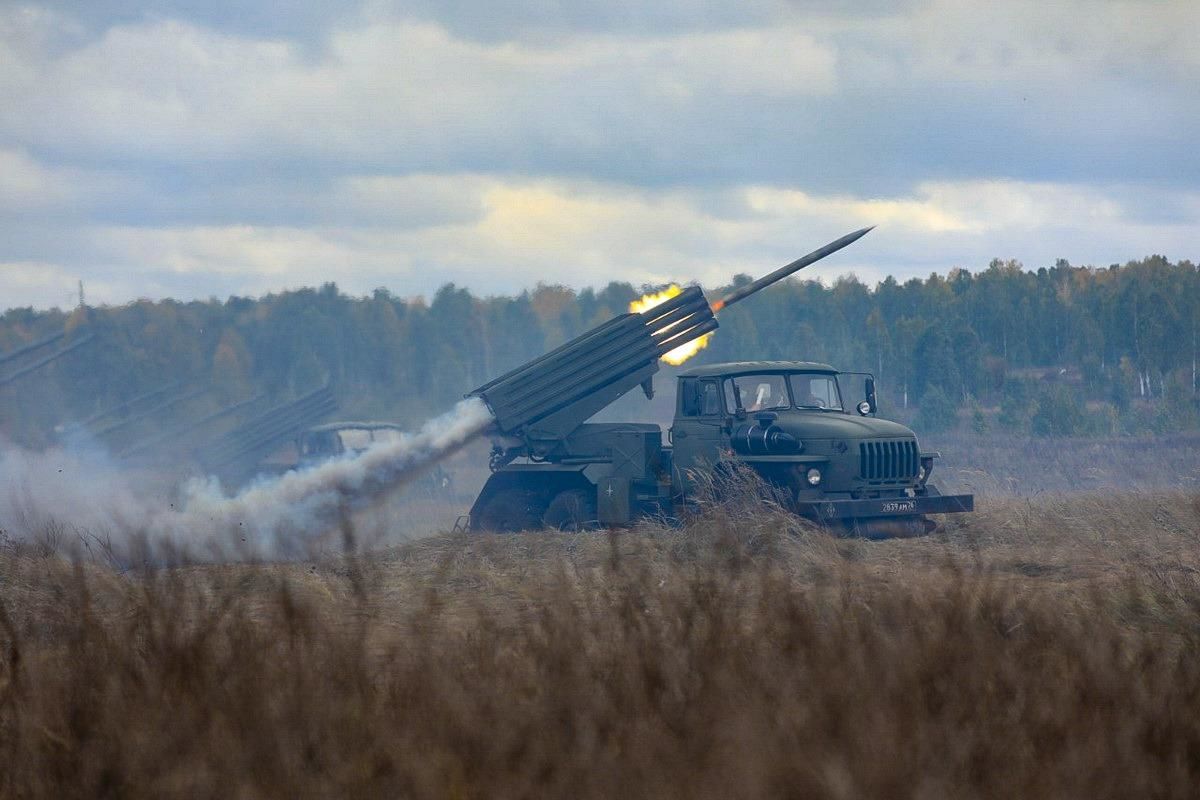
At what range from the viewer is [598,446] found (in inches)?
744

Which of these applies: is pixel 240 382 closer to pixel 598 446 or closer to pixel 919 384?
pixel 919 384

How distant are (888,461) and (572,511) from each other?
426 cm

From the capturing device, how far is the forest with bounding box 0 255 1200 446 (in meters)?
48.6

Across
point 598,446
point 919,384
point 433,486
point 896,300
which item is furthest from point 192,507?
point 896,300

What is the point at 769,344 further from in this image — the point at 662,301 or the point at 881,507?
the point at 881,507

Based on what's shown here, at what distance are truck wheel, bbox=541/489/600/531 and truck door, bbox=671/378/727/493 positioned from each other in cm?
146

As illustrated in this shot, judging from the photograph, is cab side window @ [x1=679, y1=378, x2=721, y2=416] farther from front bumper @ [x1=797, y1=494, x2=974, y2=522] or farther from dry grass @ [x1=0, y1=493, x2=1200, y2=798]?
dry grass @ [x1=0, y1=493, x2=1200, y2=798]

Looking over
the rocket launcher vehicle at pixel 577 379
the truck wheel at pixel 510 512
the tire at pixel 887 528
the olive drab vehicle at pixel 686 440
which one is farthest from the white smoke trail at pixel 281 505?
the tire at pixel 887 528

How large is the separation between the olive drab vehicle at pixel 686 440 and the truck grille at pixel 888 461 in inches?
0.5

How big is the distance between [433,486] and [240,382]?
30.4m

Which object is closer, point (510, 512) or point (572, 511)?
point (572, 511)

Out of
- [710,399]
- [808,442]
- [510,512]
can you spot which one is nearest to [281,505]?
[510,512]

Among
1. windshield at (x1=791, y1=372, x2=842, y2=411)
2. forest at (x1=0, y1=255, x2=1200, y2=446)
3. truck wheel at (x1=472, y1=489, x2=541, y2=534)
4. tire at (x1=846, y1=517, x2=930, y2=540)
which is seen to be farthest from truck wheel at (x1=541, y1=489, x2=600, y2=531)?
forest at (x1=0, y1=255, x2=1200, y2=446)

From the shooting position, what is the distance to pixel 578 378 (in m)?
19.0
